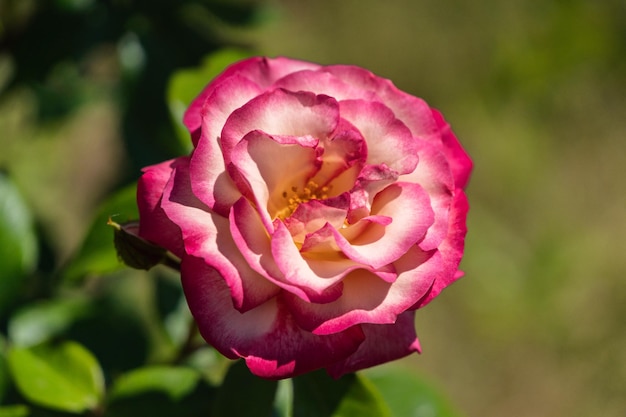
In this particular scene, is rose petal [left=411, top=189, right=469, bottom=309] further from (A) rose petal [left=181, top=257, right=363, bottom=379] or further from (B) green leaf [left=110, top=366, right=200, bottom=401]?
(B) green leaf [left=110, top=366, right=200, bottom=401]

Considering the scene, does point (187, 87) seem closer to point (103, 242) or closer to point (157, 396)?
point (103, 242)

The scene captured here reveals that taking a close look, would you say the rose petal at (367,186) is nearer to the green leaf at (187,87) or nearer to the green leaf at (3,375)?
the green leaf at (187,87)

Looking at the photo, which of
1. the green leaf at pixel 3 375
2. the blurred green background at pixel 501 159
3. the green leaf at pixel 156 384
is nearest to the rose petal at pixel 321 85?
the green leaf at pixel 156 384

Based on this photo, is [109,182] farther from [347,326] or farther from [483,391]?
[483,391]

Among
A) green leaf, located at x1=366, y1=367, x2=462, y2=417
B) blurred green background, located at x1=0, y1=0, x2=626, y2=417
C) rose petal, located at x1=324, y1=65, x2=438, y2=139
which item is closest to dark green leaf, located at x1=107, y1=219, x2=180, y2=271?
rose petal, located at x1=324, y1=65, x2=438, y2=139

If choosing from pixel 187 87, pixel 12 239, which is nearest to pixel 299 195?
pixel 187 87

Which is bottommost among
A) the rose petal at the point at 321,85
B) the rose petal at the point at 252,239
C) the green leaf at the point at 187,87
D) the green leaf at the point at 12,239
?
the green leaf at the point at 12,239

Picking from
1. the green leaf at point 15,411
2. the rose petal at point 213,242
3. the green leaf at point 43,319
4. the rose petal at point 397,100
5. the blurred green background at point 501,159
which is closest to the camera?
the rose petal at point 213,242
